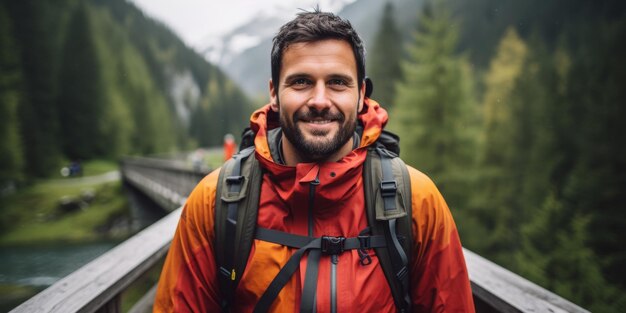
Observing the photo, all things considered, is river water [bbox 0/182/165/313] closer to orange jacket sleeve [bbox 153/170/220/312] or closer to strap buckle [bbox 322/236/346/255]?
orange jacket sleeve [bbox 153/170/220/312]

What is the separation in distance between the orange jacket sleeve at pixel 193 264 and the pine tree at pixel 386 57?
1045 inches

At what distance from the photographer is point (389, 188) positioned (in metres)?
1.64

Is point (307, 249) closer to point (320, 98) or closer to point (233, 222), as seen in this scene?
point (233, 222)

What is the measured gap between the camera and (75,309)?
151 cm

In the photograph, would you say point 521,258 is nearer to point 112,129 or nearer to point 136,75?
point 112,129

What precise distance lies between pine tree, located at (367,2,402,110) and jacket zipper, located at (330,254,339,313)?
87.3 ft

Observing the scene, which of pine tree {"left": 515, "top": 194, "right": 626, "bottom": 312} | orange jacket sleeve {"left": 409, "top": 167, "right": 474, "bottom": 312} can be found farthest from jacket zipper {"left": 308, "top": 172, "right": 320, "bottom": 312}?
pine tree {"left": 515, "top": 194, "right": 626, "bottom": 312}

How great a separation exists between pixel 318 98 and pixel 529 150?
27.8 metres

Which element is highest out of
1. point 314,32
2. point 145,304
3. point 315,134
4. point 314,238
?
point 314,32

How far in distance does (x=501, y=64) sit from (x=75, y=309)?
33461 mm

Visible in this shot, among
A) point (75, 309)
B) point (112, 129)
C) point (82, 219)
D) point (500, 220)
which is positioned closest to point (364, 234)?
point (75, 309)

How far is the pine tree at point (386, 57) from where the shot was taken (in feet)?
90.8

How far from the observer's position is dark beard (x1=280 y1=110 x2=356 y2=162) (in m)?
1.72

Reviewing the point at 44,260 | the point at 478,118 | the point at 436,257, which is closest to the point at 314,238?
the point at 436,257
